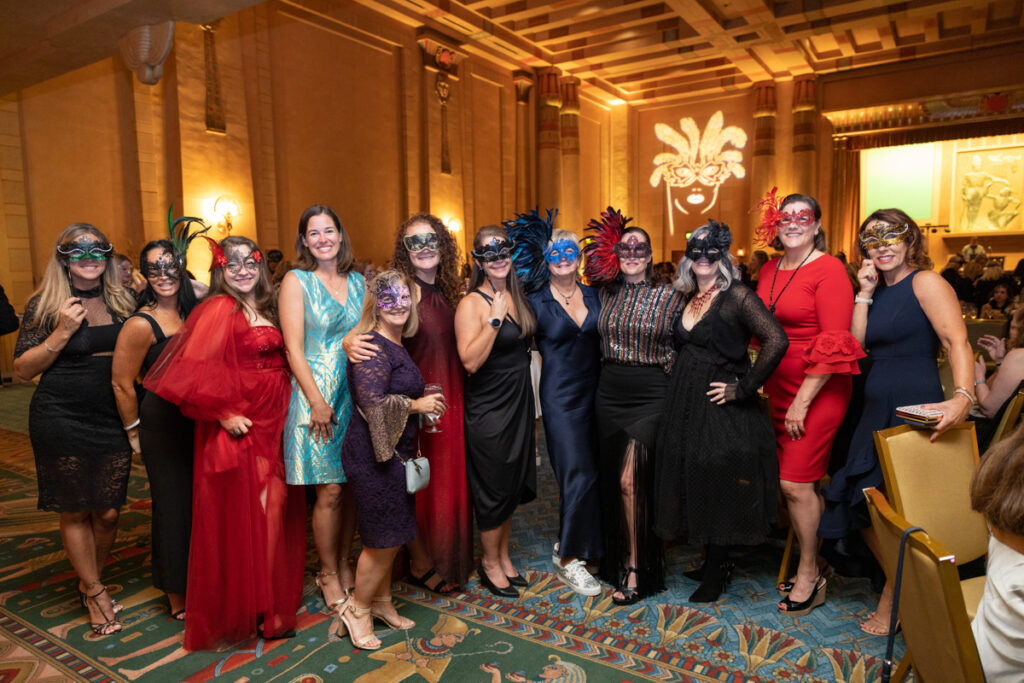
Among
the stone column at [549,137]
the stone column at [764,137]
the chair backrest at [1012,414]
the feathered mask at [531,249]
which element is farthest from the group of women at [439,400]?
the stone column at [764,137]

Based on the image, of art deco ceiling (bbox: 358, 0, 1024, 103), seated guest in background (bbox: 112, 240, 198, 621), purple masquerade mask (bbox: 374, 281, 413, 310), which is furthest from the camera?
art deco ceiling (bbox: 358, 0, 1024, 103)

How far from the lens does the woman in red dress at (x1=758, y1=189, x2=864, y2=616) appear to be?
2932mm

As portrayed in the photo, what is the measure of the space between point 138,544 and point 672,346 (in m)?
3.39

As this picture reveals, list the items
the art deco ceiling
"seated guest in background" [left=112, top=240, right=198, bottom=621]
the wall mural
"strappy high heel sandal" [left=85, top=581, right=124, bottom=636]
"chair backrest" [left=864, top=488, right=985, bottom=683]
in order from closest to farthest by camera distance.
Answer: "chair backrest" [left=864, top=488, right=985, bottom=683]
"seated guest in background" [left=112, top=240, right=198, bottom=621]
"strappy high heel sandal" [left=85, top=581, right=124, bottom=636]
the art deco ceiling
the wall mural

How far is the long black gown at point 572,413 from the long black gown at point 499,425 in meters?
0.13

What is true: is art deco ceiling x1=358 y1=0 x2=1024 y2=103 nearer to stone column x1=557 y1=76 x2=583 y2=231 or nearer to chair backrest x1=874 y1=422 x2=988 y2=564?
stone column x1=557 y1=76 x2=583 y2=231

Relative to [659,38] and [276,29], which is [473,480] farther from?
[659,38]

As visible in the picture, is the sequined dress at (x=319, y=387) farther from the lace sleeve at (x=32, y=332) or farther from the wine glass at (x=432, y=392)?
the lace sleeve at (x=32, y=332)

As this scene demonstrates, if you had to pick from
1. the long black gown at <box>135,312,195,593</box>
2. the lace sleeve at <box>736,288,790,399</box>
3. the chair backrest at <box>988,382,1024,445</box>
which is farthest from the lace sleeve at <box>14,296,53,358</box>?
the chair backrest at <box>988,382,1024,445</box>

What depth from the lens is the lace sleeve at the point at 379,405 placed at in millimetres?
2580

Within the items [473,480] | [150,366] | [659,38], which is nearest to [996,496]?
[473,480]

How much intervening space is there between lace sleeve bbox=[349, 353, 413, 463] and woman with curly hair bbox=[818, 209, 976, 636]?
194cm

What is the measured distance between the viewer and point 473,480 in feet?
10.8

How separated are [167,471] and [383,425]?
1.13 meters
